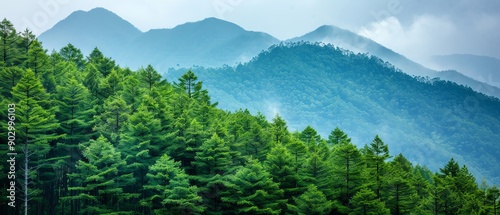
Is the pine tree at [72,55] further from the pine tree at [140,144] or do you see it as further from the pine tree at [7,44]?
the pine tree at [140,144]

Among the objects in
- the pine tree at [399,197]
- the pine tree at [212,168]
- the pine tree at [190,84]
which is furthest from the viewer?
the pine tree at [190,84]

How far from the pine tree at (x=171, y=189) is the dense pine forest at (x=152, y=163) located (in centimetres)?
10

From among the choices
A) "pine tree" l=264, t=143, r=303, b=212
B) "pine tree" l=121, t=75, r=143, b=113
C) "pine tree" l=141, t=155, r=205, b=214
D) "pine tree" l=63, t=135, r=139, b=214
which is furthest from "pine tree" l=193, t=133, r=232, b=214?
"pine tree" l=121, t=75, r=143, b=113

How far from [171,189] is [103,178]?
497 centimetres

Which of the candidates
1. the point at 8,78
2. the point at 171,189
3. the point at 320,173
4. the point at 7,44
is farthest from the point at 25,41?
the point at 320,173

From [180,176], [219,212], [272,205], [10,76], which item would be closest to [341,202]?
[272,205]

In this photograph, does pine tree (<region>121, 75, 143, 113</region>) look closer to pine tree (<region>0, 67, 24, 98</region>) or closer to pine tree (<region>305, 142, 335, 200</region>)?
pine tree (<region>0, 67, 24, 98</region>)

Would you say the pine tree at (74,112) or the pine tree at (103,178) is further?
the pine tree at (74,112)

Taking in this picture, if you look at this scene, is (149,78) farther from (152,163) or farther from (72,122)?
(152,163)

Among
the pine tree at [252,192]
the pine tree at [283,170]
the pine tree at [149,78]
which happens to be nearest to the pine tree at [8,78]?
the pine tree at [149,78]

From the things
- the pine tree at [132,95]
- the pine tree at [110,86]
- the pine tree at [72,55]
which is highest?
the pine tree at [72,55]

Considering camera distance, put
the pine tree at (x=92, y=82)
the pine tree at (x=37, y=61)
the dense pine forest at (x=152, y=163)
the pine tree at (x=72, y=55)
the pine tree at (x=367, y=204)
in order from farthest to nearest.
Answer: the pine tree at (x=72, y=55) → the pine tree at (x=92, y=82) → the pine tree at (x=37, y=61) → the pine tree at (x=367, y=204) → the dense pine forest at (x=152, y=163)

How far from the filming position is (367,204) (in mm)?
36719

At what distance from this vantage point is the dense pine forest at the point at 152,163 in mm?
32781
